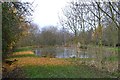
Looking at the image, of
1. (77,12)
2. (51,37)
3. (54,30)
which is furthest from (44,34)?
(77,12)

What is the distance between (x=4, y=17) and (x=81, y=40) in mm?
33009

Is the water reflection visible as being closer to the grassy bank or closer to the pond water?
the pond water

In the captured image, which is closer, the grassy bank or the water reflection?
the grassy bank

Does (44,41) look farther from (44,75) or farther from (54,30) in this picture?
(44,75)

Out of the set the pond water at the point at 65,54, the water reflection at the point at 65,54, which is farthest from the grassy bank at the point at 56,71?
the water reflection at the point at 65,54

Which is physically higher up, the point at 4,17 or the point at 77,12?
the point at 77,12

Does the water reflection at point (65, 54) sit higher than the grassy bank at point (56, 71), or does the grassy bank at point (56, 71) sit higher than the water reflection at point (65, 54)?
the water reflection at point (65, 54)

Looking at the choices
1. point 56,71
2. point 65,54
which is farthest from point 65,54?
point 56,71

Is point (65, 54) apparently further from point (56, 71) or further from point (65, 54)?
point (56, 71)

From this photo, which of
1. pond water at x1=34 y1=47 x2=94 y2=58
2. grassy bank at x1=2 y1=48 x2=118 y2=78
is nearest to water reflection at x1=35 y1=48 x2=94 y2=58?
pond water at x1=34 y1=47 x2=94 y2=58

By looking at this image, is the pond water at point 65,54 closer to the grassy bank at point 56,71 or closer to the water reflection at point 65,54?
the water reflection at point 65,54

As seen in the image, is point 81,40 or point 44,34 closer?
point 81,40

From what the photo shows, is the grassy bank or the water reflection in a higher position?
the water reflection

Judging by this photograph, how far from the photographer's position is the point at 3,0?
1755 centimetres
